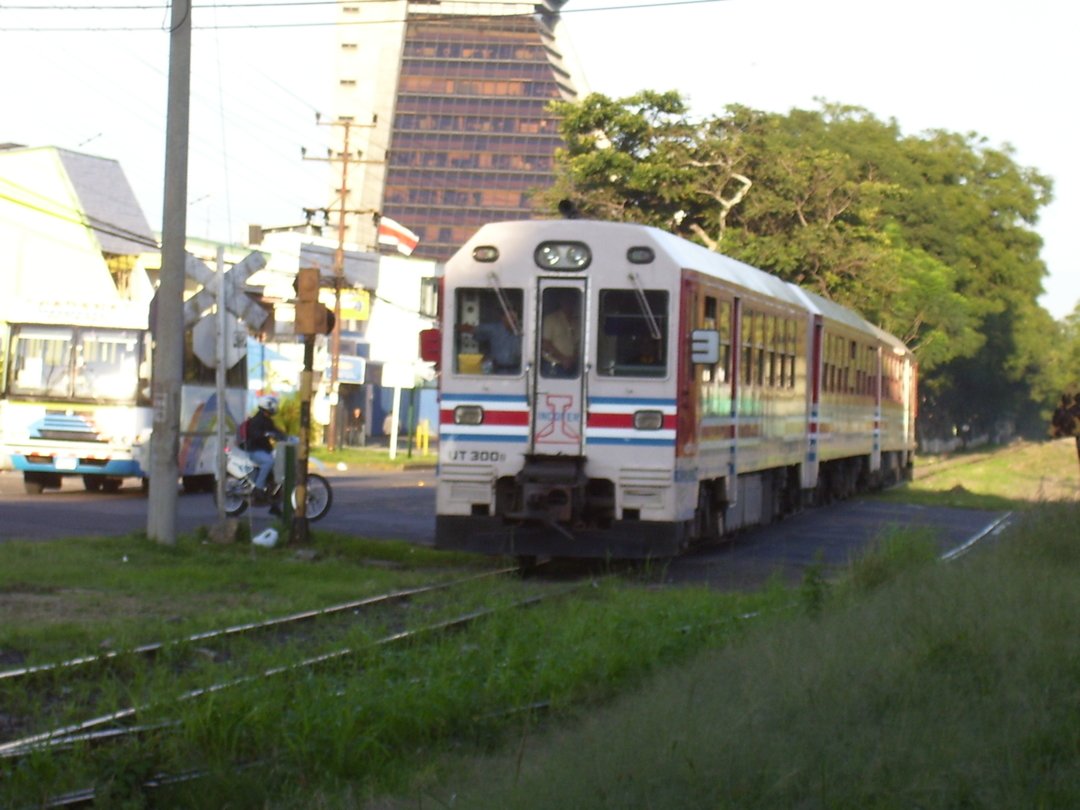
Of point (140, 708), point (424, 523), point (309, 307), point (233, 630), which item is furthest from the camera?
point (424, 523)

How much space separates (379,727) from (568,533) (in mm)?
7008

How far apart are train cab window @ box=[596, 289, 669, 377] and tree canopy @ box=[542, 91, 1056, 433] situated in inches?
410

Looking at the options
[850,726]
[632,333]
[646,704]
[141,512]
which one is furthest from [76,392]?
[850,726]

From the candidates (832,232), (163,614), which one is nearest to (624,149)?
(832,232)

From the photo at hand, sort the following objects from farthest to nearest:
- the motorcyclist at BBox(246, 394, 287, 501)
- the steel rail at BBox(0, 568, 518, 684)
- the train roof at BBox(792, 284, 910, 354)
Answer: the train roof at BBox(792, 284, 910, 354)
the motorcyclist at BBox(246, 394, 287, 501)
the steel rail at BBox(0, 568, 518, 684)

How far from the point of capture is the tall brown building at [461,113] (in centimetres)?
14838

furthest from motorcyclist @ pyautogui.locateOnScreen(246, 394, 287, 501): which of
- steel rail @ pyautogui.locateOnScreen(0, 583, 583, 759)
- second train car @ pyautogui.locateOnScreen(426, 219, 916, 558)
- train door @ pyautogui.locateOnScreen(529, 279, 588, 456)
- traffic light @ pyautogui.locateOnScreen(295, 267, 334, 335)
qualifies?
steel rail @ pyautogui.locateOnScreen(0, 583, 583, 759)

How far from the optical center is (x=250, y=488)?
20812 mm

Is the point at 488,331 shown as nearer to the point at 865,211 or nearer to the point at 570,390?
the point at 570,390

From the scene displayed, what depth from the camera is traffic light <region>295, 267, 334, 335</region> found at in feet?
51.5

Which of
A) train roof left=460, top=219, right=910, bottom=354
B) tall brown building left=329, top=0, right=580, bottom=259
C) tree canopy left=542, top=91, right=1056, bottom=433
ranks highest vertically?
tall brown building left=329, top=0, right=580, bottom=259

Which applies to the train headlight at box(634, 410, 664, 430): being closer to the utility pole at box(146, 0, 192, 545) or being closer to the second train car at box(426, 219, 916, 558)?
the second train car at box(426, 219, 916, 558)

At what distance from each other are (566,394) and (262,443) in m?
7.59

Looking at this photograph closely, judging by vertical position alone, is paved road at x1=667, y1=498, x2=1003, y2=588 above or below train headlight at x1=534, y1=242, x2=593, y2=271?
below
